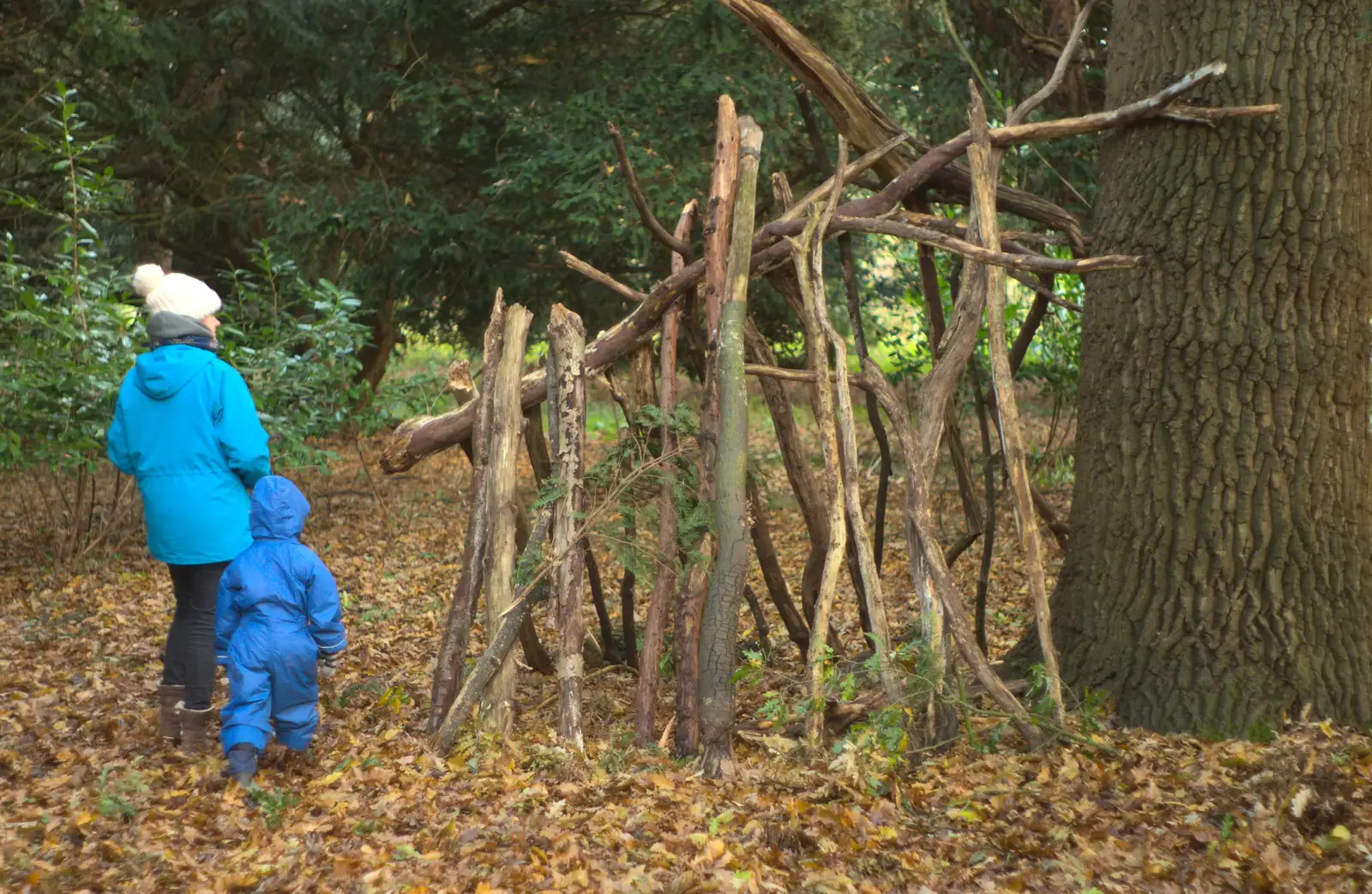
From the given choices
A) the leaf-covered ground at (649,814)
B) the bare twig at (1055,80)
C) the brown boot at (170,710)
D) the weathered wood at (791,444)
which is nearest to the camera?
the leaf-covered ground at (649,814)

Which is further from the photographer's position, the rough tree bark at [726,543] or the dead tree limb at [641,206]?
the dead tree limb at [641,206]

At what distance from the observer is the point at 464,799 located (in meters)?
3.79

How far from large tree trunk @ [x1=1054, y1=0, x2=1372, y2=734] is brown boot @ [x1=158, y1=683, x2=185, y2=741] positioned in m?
3.62

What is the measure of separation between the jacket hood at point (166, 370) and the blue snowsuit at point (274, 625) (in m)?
0.51

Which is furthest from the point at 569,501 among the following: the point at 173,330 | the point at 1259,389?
the point at 1259,389

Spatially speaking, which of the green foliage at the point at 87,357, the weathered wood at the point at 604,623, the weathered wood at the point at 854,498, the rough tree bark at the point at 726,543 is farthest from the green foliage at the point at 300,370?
the weathered wood at the point at 854,498

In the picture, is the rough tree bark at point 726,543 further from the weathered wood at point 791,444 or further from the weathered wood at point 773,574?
the weathered wood at point 773,574

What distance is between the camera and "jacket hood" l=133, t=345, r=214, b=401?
4309mm

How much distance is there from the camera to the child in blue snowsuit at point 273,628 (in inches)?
160

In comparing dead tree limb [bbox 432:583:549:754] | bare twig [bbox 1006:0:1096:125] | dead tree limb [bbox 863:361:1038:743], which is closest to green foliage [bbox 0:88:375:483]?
dead tree limb [bbox 432:583:549:754]

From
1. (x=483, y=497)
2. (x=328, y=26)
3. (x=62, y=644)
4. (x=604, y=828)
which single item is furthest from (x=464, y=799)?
(x=328, y=26)

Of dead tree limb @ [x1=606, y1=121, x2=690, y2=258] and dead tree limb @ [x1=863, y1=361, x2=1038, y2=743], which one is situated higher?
dead tree limb @ [x1=606, y1=121, x2=690, y2=258]

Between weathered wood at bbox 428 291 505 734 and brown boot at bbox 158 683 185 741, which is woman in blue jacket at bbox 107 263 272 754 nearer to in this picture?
brown boot at bbox 158 683 185 741

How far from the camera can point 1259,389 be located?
12.8 feet
